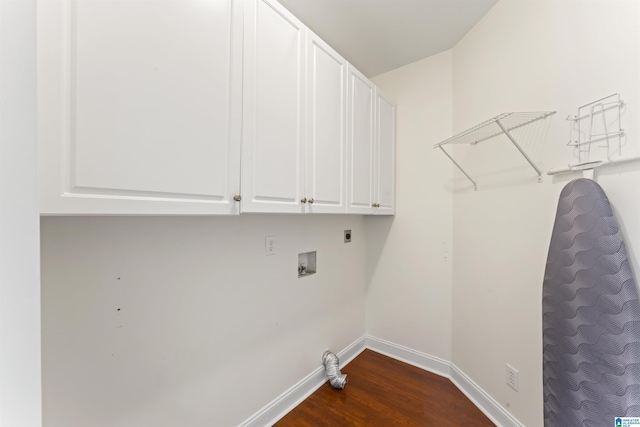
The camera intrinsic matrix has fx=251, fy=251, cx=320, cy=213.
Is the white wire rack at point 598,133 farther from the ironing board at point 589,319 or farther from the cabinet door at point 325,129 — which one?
the cabinet door at point 325,129

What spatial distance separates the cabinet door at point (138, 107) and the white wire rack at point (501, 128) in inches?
51.7

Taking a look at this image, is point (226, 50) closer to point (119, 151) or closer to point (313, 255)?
point (119, 151)

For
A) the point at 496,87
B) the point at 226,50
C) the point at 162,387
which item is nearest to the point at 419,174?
the point at 496,87

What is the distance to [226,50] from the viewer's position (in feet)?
3.48

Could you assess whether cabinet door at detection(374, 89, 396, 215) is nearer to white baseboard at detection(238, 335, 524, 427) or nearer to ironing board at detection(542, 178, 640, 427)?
ironing board at detection(542, 178, 640, 427)

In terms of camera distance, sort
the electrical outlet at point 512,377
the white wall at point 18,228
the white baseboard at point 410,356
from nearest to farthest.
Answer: the white wall at point 18,228
the electrical outlet at point 512,377
the white baseboard at point 410,356

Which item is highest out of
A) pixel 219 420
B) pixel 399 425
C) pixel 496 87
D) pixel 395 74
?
pixel 395 74

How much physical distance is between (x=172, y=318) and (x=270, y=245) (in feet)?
2.16

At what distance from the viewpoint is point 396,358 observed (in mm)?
2312

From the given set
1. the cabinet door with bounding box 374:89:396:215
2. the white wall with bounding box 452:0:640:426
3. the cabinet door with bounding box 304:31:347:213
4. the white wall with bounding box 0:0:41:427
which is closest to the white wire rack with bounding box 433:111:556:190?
the white wall with bounding box 452:0:640:426

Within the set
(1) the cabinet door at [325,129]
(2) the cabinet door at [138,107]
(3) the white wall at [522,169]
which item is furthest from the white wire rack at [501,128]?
(2) the cabinet door at [138,107]

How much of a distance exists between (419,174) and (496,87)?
2.63ft

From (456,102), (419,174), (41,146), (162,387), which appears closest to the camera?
(41,146)

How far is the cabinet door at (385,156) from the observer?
210 centimetres
